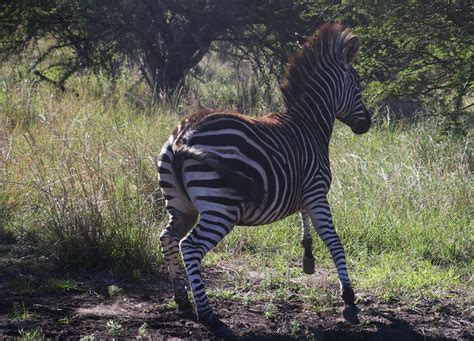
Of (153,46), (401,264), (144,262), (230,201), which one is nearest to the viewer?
(230,201)

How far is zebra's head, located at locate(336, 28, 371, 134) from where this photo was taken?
630cm

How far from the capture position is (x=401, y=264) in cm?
669

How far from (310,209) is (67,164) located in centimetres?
220

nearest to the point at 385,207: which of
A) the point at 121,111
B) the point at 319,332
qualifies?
the point at 319,332

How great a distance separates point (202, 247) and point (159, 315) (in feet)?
2.28

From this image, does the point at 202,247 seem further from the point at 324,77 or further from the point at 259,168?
the point at 324,77

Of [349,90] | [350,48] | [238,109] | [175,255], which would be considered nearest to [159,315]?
[175,255]

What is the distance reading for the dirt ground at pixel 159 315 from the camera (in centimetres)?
487

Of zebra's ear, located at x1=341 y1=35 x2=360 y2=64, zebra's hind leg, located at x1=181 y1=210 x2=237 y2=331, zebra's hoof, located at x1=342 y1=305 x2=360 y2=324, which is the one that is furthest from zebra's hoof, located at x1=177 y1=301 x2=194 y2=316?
zebra's ear, located at x1=341 y1=35 x2=360 y2=64

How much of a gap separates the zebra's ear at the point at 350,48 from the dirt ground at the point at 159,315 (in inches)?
79.8

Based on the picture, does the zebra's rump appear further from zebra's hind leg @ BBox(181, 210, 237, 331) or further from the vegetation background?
the vegetation background

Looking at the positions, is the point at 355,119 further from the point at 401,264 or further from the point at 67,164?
the point at 67,164

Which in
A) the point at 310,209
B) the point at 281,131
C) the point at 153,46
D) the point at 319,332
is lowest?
the point at 319,332

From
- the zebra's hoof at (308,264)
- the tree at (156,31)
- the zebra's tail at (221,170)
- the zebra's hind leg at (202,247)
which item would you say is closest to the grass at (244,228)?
the zebra's hoof at (308,264)
